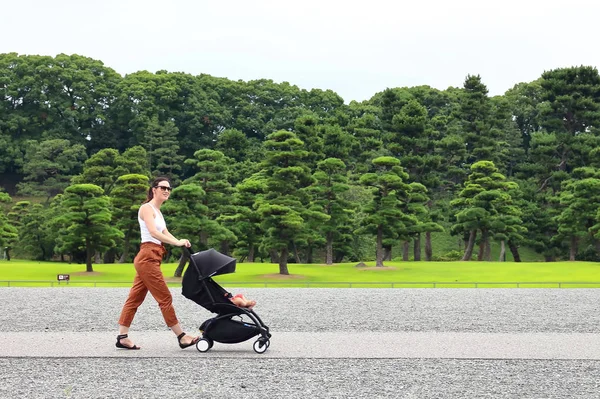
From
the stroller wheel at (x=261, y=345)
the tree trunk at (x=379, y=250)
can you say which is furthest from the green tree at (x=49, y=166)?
the stroller wheel at (x=261, y=345)

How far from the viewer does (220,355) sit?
705 cm

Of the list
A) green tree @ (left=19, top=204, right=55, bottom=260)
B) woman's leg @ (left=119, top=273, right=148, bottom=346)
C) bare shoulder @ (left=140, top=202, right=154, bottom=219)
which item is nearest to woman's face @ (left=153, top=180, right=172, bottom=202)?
bare shoulder @ (left=140, top=202, right=154, bottom=219)

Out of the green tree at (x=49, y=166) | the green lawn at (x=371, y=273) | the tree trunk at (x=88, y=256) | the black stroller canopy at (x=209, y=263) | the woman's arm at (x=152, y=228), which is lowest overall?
the green lawn at (x=371, y=273)

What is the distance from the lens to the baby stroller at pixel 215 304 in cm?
714

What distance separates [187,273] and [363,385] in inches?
96.8

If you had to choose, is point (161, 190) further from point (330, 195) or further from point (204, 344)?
point (330, 195)

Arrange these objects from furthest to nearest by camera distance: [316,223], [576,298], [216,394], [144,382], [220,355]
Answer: [316,223]
[576,298]
[220,355]
[144,382]
[216,394]

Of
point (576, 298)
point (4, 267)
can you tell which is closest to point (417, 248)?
point (4, 267)

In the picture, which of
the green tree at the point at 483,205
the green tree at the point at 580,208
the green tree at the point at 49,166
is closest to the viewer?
the green tree at the point at 580,208

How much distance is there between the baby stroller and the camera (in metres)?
7.14

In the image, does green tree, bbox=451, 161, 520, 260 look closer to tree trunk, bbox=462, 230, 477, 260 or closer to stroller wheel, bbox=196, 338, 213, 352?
tree trunk, bbox=462, 230, 477, 260

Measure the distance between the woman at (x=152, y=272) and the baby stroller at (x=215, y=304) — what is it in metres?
0.19

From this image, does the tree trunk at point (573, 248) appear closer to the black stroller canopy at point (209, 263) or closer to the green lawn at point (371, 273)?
the green lawn at point (371, 273)

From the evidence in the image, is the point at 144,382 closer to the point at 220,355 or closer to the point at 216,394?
the point at 216,394
